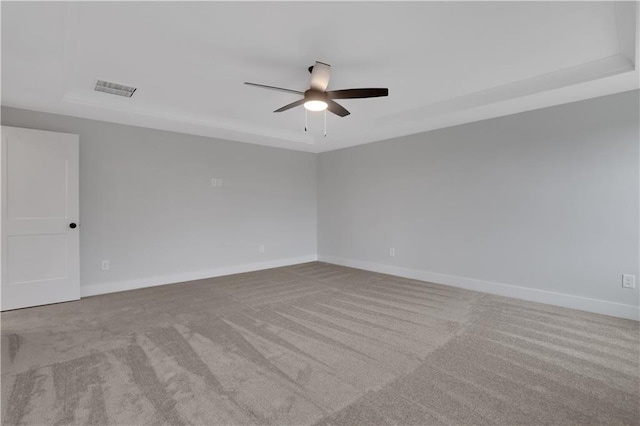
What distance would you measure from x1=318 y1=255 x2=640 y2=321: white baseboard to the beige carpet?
165 mm

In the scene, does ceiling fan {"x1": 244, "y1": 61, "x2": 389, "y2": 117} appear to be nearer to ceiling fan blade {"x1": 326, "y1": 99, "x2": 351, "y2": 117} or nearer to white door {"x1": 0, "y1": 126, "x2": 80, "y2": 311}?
ceiling fan blade {"x1": 326, "y1": 99, "x2": 351, "y2": 117}

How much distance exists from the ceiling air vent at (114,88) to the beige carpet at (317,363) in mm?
2474

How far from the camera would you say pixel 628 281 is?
10.5 feet

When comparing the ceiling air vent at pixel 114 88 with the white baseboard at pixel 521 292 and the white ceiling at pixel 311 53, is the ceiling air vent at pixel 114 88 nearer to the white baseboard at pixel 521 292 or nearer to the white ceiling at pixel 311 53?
the white ceiling at pixel 311 53

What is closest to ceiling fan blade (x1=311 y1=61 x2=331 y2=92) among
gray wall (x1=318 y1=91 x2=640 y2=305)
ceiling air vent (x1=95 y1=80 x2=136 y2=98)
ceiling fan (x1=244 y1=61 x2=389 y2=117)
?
ceiling fan (x1=244 y1=61 x2=389 y2=117)

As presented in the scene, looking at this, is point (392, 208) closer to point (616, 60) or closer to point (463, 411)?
point (616, 60)

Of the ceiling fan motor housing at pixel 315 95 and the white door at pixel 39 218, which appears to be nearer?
the ceiling fan motor housing at pixel 315 95

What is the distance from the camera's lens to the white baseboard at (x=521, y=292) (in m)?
3.26

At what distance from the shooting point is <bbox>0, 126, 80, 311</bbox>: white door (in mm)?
3494

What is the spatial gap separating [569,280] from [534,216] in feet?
2.68

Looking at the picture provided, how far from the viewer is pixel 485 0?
198 centimetres

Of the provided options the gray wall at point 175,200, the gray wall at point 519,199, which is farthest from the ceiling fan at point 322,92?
the gray wall at point 175,200

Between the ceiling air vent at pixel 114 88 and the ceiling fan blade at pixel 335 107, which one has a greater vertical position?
the ceiling air vent at pixel 114 88

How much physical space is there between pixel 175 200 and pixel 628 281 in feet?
19.1
